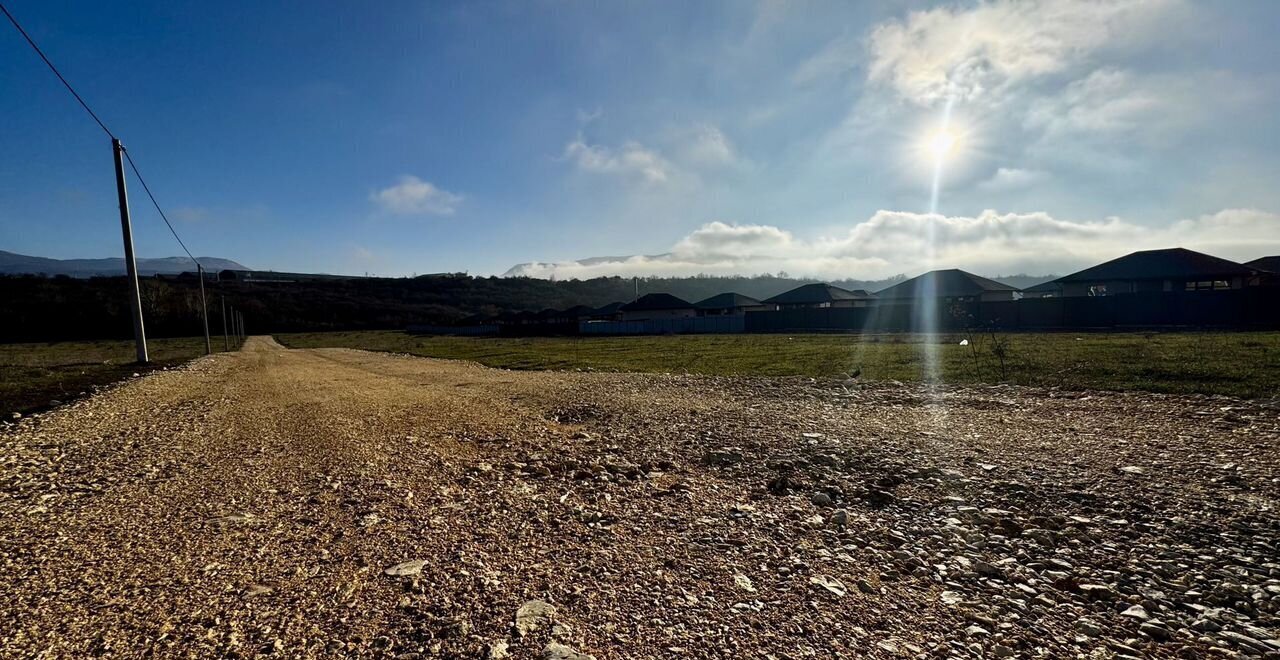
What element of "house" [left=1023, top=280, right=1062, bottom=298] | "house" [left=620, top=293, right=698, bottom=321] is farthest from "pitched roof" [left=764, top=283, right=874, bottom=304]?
"house" [left=1023, top=280, right=1062, bottom=298]

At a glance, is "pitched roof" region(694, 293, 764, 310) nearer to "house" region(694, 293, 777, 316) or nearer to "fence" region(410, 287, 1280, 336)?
"house" region(694, 293, 777, 316)

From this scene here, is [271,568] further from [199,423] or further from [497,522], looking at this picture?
[199,423]

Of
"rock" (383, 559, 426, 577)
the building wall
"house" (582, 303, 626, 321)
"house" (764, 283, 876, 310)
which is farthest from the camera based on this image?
"house" (582, 303, 626, 321)

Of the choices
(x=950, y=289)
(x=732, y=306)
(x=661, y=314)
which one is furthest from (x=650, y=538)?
(x=661, y=314)

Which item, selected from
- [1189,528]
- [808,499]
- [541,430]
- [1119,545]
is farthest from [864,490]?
[541,430]

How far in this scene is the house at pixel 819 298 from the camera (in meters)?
64.6

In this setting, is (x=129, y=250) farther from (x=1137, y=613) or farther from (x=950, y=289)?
(x=950, y=289)

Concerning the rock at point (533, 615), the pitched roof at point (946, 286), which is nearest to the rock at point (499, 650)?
the rock at point (533, 615)

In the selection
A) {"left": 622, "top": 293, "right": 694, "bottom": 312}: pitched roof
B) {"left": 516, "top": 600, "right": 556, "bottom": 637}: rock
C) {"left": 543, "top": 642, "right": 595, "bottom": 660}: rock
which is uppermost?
{"left": 622, "top": 293, "right": 694, "bottom": 312}: pitched roof

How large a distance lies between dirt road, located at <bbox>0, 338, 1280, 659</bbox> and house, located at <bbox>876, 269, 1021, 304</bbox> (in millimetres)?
47641

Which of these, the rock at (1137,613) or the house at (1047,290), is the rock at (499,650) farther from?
the house at (1047,290)

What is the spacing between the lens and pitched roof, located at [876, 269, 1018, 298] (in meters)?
50.9

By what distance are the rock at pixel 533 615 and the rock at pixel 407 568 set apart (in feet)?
3.05

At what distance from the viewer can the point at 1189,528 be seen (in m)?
4.14
